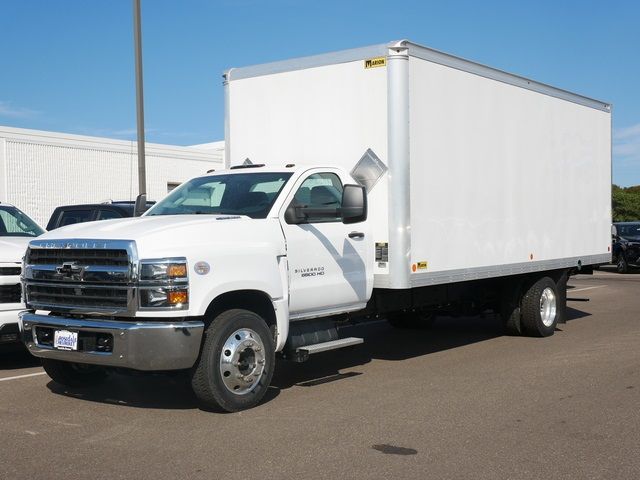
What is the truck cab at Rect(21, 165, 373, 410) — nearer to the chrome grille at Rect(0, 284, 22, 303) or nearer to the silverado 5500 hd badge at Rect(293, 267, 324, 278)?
the silverado 5500 hd badge at Rect(293, 267, 324, 278)

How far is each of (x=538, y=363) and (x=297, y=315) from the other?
3219 millimetres

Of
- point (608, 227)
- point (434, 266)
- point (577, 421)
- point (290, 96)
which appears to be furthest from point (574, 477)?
point (608, 227)

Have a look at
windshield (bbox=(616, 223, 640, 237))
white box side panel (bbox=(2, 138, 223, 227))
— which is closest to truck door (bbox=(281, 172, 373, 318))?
windshield (bbox=(616, 223, 640, 237))

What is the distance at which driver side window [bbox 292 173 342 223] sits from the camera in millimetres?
8148

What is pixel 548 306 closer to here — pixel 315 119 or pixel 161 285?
pixel 315 119

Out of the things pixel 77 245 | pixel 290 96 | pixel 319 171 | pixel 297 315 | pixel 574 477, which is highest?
pixel 290 96

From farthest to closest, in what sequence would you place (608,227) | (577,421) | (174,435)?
1. (608,227)
2. (577,421)
3. (174,435)

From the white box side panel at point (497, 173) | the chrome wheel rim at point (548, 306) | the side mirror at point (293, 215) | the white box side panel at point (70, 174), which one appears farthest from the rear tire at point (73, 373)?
the white box side panel at point (70, 174)

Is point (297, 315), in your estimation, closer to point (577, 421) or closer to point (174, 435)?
point (174, 435)

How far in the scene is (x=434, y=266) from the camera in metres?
9.20

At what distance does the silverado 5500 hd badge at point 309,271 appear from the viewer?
785 centimetres

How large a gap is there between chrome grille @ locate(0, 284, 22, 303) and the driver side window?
10.5 ft

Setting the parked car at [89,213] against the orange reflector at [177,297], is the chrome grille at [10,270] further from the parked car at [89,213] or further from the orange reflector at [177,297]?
the parked car at [89,213]

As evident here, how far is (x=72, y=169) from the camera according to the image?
111 feet
